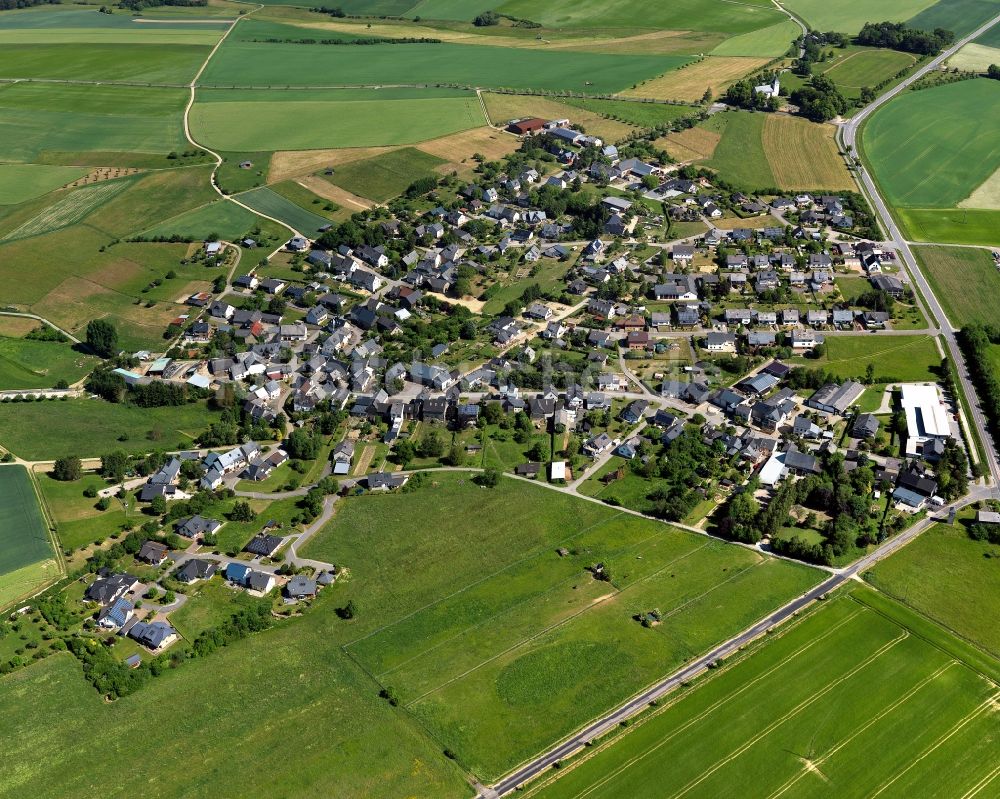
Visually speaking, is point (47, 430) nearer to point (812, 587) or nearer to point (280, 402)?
point (280, 402)

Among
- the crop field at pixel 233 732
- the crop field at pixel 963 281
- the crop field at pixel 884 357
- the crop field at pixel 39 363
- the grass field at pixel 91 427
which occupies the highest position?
the crop field at pixel 963 281

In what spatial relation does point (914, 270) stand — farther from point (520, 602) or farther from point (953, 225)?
point (520, 602)

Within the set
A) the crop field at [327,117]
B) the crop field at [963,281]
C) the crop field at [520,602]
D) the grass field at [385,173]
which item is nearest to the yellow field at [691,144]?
the crop field at [327,117]

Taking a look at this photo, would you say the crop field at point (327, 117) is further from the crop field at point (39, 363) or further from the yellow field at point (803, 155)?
the crop field at point (39, 363)

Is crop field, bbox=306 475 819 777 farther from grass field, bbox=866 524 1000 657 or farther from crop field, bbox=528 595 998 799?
grass field, bbox=866 524 1000 657

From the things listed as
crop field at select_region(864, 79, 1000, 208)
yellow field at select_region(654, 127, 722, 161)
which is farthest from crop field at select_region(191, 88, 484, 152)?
crop field at select_region(864, 79, 1000, 208)

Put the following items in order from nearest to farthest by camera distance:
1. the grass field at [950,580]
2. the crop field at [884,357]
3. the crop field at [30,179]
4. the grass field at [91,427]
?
the grass field at [950,580], the grass field at [91,427], the crop field at [884,357], the crop field at [30,179]

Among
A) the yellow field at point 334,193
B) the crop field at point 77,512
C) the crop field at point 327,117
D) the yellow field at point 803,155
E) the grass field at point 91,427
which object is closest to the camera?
the crop field at point 77,512
